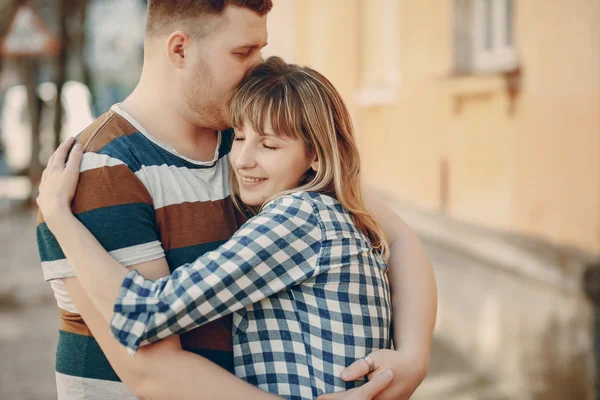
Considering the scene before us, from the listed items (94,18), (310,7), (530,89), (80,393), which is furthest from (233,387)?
(94,18)

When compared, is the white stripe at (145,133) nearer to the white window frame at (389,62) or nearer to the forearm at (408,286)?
the forearm at (408,286)

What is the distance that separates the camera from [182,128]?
2135mm

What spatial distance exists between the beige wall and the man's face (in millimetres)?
3389

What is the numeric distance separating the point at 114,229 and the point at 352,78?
8.42 m

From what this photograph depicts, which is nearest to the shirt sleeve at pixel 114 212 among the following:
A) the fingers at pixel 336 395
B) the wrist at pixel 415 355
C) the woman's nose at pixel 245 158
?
the woman's nose at pixel 245 158

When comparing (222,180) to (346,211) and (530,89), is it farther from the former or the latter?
(530,89)

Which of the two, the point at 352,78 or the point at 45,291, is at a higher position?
the point at 352,78

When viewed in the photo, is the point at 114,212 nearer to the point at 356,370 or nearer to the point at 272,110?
the point at 272,110

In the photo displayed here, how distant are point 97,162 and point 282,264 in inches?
19.6

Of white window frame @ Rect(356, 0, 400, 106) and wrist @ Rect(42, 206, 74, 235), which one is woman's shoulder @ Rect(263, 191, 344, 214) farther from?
white window frame @ Rect(356, 0, 400, 106)

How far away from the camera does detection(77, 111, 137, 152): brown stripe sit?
192cm

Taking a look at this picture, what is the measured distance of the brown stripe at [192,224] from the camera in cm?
192

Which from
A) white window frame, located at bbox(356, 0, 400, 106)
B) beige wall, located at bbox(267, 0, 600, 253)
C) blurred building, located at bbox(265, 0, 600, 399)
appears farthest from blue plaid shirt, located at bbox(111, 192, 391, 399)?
white window frame, located at bbox(356, 0, 400, 106)

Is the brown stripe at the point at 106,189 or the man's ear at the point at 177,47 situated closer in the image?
the brown stripe at the point at 106,189
